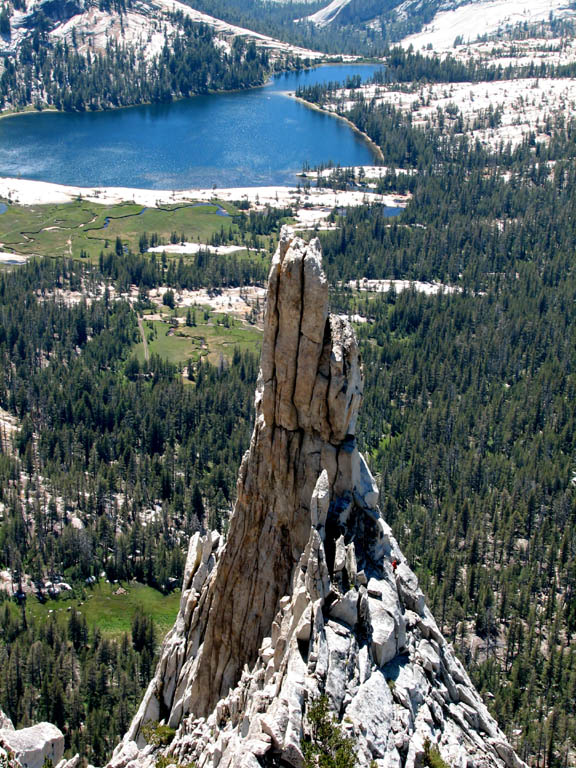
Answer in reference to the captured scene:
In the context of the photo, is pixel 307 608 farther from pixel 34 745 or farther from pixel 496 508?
pixel 496 508

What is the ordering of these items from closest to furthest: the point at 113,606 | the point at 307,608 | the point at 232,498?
→ the point at 307,608 < the point at 113,606 < the point at 232,498

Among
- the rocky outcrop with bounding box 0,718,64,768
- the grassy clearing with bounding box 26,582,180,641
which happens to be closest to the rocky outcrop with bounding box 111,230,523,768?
the rocky outcrop with bounding box 0,718,64,768

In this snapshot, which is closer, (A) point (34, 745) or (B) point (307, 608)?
(B) point (307, 608)

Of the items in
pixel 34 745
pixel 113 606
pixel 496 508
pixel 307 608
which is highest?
pixel 307 608

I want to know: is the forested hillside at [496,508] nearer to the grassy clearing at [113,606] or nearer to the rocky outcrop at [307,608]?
the grassy clearing at [113,606]

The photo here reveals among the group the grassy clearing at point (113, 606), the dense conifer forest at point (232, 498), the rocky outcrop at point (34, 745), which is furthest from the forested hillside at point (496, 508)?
the rocky outcrop at point (34, 745)

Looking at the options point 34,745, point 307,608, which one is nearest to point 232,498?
point 34,745

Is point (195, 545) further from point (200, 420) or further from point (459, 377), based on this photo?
point (459, 377)
